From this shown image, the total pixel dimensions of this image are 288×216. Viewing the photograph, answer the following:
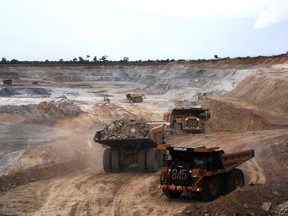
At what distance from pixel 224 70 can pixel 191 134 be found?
144 ft

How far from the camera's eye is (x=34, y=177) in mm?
17953

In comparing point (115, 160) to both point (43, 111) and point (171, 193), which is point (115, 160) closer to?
point (171, 193)

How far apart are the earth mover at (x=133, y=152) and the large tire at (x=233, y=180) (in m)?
4.36

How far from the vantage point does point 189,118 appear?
2811 centimetres

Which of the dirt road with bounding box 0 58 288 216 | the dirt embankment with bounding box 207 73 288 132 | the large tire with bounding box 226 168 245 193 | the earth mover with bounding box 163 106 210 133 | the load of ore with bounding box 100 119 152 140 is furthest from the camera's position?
the dirt embankment with bounding box 207 73 288 132

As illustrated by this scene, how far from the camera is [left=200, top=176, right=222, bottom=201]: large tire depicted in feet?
42.3

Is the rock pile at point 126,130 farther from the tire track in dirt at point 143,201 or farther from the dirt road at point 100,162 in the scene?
the tire track in dirt at point 143,201

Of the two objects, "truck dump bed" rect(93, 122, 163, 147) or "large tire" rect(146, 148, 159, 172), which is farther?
"large tire" rect(146, 148, 159, 172)

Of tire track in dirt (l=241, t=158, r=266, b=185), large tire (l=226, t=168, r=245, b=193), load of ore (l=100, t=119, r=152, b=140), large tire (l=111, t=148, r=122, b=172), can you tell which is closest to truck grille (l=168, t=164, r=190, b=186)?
large tire (l=226, t=168, r=245, b=193)

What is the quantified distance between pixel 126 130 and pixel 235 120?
19383 mm

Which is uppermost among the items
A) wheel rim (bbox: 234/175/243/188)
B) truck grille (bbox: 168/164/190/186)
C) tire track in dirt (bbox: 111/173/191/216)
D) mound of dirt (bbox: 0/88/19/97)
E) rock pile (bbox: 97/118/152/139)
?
mound of dirt (bbox: 0/88/19/97)

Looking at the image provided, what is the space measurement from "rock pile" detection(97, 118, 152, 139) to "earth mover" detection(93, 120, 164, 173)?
108 mm

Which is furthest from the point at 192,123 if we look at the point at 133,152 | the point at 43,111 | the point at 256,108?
the point at 43,111

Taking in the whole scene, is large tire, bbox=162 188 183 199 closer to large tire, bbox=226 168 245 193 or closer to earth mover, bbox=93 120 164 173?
large tire, bbox=226 168 245 193
